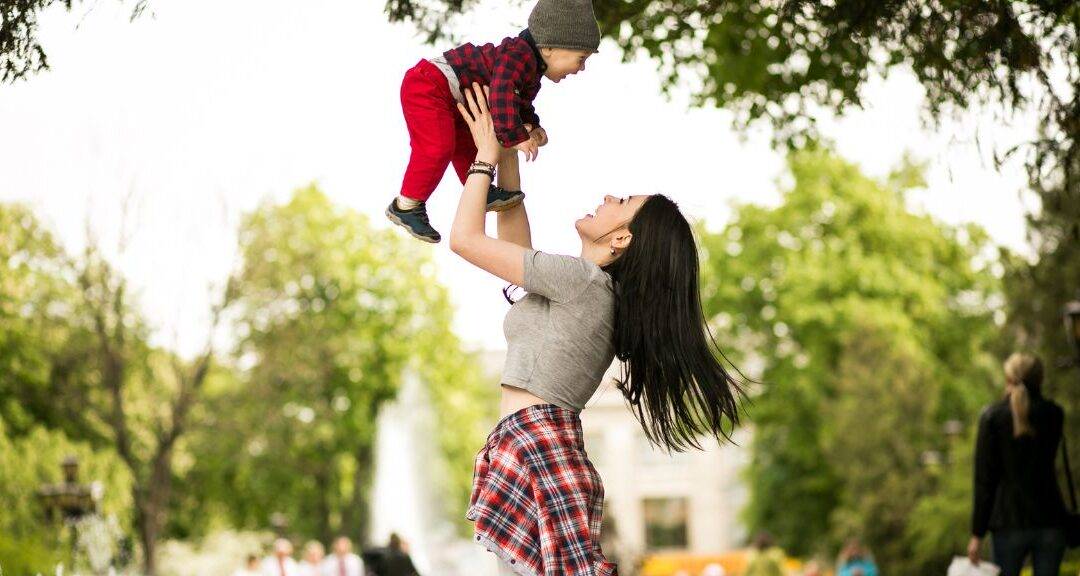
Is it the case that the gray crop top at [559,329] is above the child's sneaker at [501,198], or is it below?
below

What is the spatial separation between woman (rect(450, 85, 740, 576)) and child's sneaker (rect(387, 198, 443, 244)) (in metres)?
0.28

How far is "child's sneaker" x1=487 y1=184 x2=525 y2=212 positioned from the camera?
416 centimetres

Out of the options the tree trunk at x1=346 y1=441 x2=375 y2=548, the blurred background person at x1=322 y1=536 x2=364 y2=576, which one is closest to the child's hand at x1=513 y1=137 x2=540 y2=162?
the blurred background person at x1=322 y1=536 x2=364 y2=576

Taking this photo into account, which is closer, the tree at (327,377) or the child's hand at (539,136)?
the child's hand at (539,136)

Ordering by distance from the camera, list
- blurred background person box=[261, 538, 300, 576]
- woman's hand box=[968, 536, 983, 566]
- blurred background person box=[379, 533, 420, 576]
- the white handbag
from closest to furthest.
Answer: the white handbag → woman's hand box=[968, 536, 983, 566] → blurred background person box=[379, 533, 420, 576] → blurred background person box=[261, 538, 300, 576]

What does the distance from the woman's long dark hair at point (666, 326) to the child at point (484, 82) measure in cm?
49

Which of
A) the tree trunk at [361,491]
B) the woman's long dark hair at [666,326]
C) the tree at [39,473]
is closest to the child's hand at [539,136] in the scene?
the woman's long dark hair at [666,326]

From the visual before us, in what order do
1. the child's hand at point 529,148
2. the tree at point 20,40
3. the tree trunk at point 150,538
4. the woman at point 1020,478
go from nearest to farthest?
the child's hand at point 529,148
the tree at point 20,40
the woman at point 1020,478
the tree trunk at point 150,538

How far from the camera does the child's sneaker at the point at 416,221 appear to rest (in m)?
4.03

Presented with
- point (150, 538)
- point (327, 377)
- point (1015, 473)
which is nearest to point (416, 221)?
point (1015, 473)

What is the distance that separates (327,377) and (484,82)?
2807cm

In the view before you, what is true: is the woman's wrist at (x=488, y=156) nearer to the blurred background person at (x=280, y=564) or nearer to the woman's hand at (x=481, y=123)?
the woman's hand at (x=481, y=123)

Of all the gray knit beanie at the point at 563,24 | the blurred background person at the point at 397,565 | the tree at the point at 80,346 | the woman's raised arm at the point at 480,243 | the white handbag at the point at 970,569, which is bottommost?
the white handbag at the point at 970,569

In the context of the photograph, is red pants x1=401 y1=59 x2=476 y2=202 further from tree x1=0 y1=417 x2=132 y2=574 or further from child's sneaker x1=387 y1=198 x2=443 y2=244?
tree x1=0 y1=417 x2=132 y2=574
